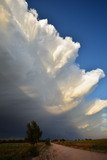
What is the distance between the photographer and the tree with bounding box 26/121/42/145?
98000mm

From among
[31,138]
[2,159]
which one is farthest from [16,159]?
[31,138]

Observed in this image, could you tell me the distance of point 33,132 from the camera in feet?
328

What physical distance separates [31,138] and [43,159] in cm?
5953

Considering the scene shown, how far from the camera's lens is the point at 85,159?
3841cm

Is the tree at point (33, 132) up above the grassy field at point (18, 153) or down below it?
above

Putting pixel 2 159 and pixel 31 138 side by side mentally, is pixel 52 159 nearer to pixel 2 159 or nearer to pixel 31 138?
pixel 2 159

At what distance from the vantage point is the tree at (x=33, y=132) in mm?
98000

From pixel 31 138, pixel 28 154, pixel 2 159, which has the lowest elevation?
pixel 2 159

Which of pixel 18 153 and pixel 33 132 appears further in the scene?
pixel 33 132

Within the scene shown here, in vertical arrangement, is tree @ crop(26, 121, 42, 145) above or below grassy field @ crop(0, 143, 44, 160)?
Answer: above

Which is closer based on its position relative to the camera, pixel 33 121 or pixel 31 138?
pixel 31 138

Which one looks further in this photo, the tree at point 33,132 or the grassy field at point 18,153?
the tree at point 33,132

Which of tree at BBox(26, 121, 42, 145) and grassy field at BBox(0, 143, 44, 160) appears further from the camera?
tree at BBox(26, 121, 42, 145)

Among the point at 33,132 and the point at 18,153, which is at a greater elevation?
the point at 33,132
